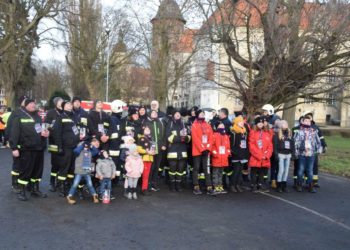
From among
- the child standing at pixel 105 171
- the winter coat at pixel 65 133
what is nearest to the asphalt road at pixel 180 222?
the child standing at pixel 105 171

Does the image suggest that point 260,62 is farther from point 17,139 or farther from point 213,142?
point 17,139

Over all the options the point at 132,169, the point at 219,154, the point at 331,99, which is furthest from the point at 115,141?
the point at 331,99

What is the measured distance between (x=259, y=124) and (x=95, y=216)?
4.64m

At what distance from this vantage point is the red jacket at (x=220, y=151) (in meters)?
9.67

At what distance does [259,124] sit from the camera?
10.1 meters

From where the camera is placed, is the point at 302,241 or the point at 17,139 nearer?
the point at 302,241

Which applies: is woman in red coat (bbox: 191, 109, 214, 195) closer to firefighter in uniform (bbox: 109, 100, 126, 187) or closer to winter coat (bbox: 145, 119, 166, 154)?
winter coat (bbox: 145, 119, 166, 154)

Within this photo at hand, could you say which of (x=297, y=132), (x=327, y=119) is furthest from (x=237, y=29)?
(x=327, y=119)

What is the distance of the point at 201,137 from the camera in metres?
9.66

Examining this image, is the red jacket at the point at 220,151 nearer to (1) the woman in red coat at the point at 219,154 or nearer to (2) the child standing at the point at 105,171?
(1) the woman in red coat at the point at 219,154

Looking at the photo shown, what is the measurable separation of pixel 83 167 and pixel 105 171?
0.45m

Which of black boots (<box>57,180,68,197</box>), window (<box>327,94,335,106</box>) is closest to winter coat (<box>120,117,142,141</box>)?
black boots (<box>57,180,68,197</box>)

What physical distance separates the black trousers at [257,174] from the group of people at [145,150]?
0.02 metres

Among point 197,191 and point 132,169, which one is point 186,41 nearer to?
point 197,191
